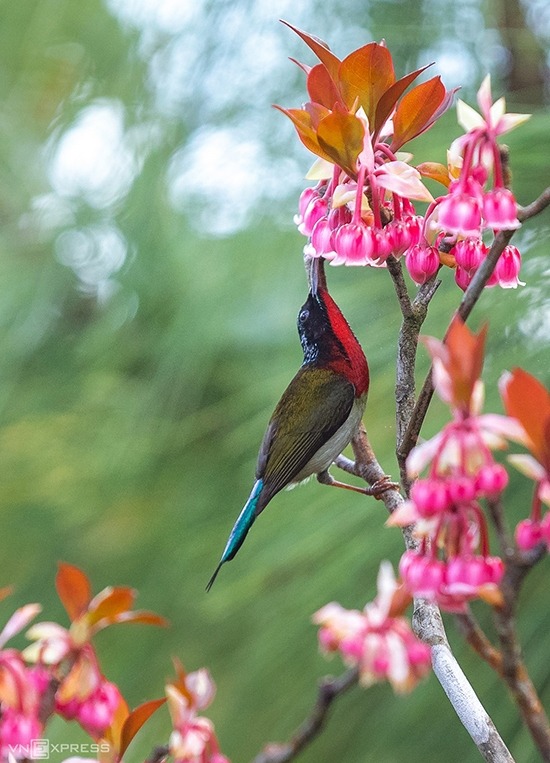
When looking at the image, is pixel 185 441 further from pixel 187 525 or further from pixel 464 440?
pixel 464 440

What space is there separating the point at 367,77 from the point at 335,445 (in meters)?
0.27

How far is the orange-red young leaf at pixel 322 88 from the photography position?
0.36m

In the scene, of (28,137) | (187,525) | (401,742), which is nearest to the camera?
(401,742)

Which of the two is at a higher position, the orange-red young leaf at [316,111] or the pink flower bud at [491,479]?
the orange-red young leaf at [316,111]

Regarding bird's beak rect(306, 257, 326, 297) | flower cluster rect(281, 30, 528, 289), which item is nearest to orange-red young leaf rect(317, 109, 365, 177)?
flower cluster rect(281, 30, 528, 289)

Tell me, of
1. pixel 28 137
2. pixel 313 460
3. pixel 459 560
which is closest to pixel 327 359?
pixel 313 460

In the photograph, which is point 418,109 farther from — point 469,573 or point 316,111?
point 469,573

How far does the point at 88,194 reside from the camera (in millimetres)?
1062

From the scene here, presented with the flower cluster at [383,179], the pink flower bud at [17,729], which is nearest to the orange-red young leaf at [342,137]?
the flower cluster at [383,179]

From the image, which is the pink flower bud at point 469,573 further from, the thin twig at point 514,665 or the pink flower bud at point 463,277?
the pink flower bud at point 463,277

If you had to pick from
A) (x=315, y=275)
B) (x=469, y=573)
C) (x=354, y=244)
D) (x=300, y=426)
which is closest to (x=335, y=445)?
(x=300, y=426)

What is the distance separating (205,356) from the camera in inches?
40.0

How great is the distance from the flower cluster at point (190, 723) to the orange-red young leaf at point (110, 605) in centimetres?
4

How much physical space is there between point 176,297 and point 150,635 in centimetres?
39
